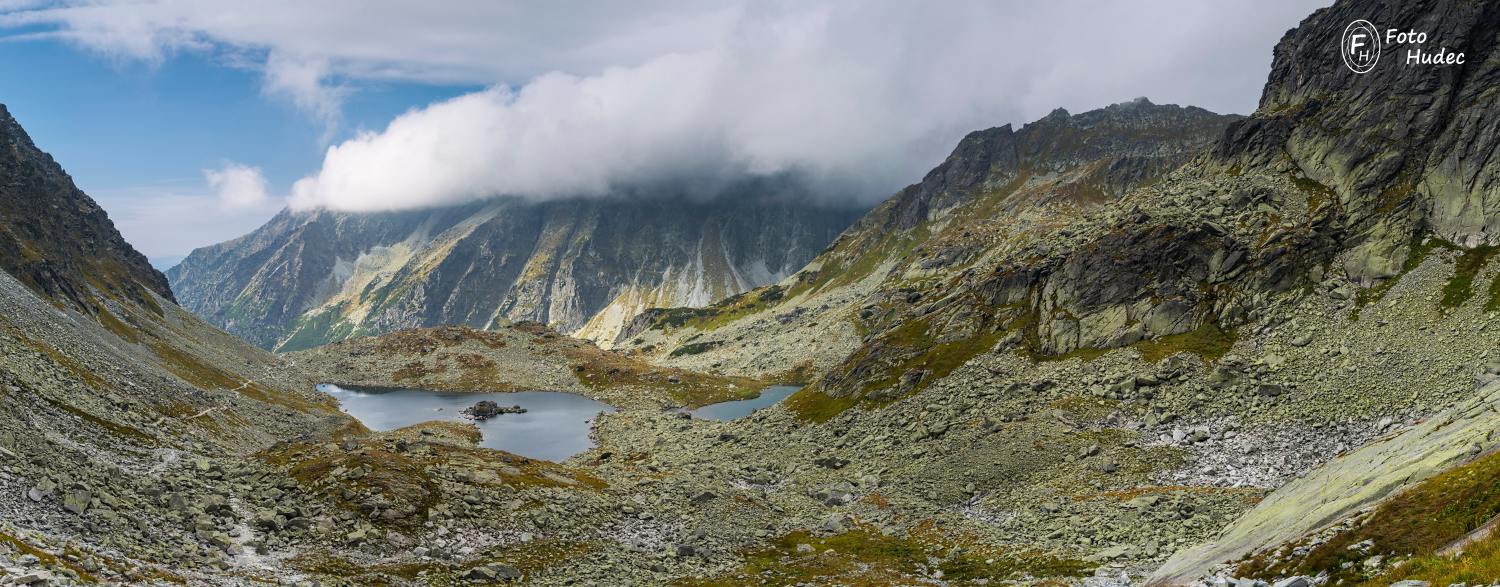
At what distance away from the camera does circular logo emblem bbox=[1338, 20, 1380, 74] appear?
88188mm

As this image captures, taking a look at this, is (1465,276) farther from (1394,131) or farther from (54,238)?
(54,238)

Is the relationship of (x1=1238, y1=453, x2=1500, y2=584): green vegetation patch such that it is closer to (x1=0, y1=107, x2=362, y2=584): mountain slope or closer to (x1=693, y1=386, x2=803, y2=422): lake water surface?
(x1=0, y1=107, x2=362, y2=584): mountain slope

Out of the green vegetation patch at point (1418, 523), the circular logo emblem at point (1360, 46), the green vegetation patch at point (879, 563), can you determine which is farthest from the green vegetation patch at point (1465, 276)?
the green vegetation patch at point (1418, 523)

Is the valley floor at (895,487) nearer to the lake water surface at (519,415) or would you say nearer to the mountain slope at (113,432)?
the mountain slope at (113,432)

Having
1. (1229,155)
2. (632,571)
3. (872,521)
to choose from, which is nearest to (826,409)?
(872,521)

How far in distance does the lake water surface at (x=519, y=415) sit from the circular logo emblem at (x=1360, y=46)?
9930cm

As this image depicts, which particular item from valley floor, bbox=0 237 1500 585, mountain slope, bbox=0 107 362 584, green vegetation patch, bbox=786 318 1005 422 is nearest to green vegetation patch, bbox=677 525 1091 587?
valley floor, bbox=0 237 1500 585

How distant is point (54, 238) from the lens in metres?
141

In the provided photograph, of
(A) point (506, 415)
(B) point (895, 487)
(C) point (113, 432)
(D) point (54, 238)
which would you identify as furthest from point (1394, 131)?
(D) point (54, 238)

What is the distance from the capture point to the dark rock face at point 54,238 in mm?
103375

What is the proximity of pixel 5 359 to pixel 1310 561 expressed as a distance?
69.9 metres

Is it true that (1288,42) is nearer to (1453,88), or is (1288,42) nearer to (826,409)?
(1453,88)

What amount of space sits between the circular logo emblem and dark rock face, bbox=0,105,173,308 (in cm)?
18109

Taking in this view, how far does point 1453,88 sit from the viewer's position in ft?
244
